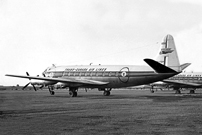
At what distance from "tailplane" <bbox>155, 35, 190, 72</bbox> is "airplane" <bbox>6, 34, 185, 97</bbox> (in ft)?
0.43

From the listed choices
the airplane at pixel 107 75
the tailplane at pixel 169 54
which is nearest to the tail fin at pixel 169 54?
the tailplane at pixel 169 54

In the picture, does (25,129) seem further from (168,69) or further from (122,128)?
Result: (168,69)

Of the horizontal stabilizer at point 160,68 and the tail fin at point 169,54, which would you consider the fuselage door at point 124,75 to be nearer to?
the tail fin at point 169,54

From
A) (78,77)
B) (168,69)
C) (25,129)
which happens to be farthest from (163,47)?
(25,129)

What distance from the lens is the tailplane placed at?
3328 centimetres

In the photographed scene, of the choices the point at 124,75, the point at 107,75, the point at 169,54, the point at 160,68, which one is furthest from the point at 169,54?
the point at 107,75

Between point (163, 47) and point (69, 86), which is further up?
point (163, 47)

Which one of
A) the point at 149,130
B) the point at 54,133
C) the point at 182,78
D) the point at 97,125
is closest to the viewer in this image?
the point at 54,133

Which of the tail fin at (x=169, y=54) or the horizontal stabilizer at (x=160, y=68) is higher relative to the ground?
the tail fin at (x=169, y=54)

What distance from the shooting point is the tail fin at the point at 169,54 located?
109ft

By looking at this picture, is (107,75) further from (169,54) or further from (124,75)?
(169,54)

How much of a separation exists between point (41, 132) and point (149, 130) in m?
4.10

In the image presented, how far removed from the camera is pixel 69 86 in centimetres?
3831

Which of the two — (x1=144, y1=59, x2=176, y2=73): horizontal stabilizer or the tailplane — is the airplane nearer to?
(x1=144, y1=59, x2=176, y2=73): horizontal stabilizer
